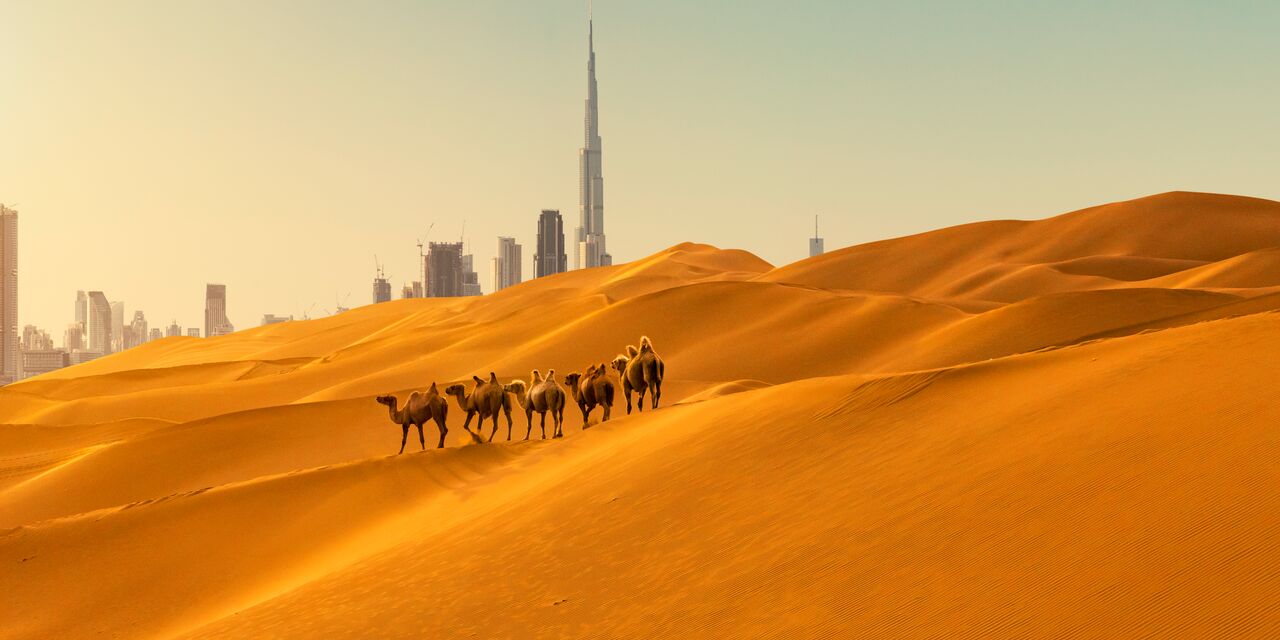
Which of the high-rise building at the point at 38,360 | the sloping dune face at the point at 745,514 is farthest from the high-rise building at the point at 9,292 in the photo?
the sloping dune face at the point at 745,514

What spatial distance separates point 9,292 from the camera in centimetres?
18312

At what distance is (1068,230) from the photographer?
64.3 meters

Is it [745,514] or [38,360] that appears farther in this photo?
[38,360]

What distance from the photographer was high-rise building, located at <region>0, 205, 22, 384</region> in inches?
7077

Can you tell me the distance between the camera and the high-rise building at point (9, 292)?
7077 inches

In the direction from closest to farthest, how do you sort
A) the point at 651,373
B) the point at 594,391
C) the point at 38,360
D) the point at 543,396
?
the point at 543,396
the point at 594,391
the point at 651,373
the point at 38,360

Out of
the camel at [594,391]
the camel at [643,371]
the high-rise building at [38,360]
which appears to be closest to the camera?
the camel at [594,391]

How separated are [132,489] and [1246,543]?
63.8ft

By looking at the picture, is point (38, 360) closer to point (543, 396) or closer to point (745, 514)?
point (543, 396)

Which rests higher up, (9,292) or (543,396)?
(9,292)

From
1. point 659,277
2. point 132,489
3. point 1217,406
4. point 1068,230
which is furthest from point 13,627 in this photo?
point 1068,230

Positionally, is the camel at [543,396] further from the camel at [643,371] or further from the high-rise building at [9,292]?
the high-rise building at [9,292]

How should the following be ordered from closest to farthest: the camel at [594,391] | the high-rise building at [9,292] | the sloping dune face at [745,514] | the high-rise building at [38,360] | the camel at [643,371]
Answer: the sloping dune face at [745,514] → the camel at [594,391] → the camel at [643,371] → the high-rise building at [9,292] → the high-rise building at [38,360]

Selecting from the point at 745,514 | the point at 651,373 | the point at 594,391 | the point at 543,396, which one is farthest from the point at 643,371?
the point at 745,514
